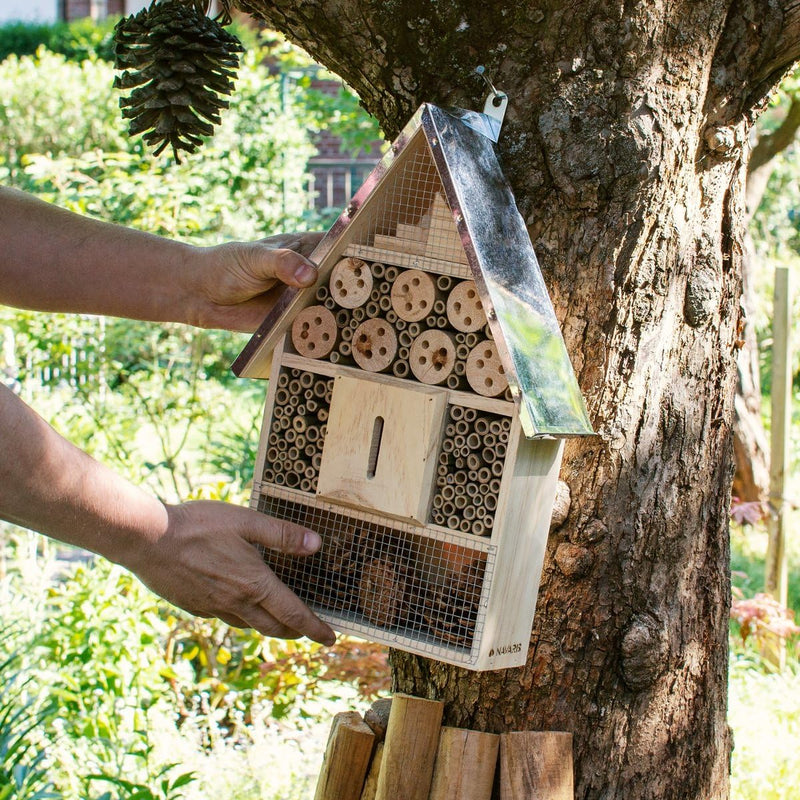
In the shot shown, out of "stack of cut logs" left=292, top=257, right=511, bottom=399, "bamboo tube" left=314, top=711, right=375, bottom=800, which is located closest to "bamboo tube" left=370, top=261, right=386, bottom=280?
"stack of cut logs" left=292, top=257, right=511, bottom=399

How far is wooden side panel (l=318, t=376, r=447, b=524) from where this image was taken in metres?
1.72

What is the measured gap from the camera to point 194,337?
596 cm

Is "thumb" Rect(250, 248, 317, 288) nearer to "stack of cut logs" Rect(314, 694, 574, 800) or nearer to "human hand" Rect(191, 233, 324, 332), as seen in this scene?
"human hand" Rect(191, 233, 324, 332)

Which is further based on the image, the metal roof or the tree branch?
the tree branch

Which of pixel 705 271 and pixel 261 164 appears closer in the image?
pixel 705 271

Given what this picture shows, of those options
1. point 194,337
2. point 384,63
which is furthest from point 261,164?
point 384,63

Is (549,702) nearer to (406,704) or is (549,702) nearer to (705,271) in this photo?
(406,704)

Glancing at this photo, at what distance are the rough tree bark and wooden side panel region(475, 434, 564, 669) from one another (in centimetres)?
11

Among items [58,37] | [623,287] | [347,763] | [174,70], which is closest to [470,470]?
[623,287]

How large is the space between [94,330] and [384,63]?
4045 millimetres

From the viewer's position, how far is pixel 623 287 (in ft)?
6.09

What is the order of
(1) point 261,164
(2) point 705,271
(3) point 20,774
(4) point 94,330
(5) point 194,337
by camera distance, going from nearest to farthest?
(2) point 705,271, (3) point 20,774, (4) point 94,330, (5) point 194,337, (1) point 261,164

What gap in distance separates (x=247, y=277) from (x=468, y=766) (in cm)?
108

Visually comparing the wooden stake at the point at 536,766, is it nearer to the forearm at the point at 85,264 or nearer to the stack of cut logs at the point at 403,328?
the stack of cut logs at the point at 403,328
